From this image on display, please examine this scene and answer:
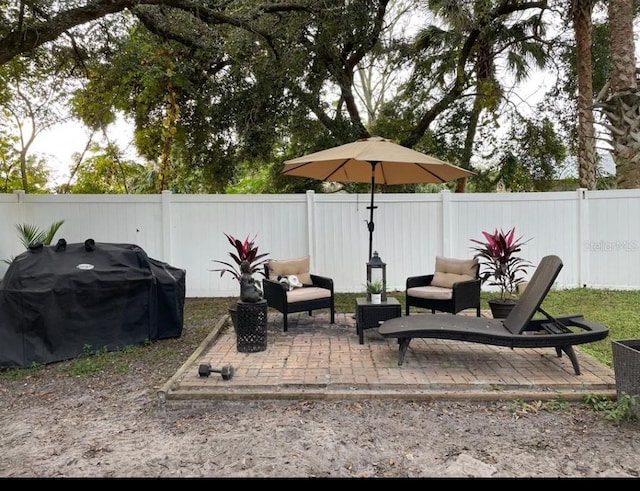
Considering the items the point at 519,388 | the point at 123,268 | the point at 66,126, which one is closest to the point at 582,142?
the point at 519,388

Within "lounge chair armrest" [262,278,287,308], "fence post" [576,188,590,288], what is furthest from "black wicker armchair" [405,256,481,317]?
"fence post" [576,188,590,288]

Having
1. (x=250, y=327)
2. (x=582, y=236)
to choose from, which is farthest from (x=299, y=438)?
(x=582, y=236)

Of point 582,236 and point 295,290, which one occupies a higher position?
point 582,236

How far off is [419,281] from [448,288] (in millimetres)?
372

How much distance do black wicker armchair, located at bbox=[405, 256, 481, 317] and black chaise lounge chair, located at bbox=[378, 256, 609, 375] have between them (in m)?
1.03

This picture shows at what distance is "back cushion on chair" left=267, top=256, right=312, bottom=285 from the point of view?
550cm

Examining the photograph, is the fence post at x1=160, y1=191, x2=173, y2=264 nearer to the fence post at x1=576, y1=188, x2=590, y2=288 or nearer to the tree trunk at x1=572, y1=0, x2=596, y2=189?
the fence post at x1=576, y1=188, x2=590, y2=288

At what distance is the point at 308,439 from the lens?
8.41 feet

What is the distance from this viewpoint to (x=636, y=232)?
7.01 metres

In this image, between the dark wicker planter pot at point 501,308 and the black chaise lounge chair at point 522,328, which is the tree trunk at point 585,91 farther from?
the black chaise lounge chair at point 522,328

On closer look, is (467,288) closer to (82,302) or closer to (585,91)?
(82,302)

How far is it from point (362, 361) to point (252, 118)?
6.32 m

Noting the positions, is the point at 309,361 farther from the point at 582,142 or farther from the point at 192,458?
the point at 582,142

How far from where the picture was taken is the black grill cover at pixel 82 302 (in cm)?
383
